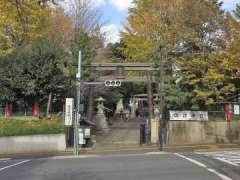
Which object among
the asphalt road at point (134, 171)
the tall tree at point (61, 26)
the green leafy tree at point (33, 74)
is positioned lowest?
the asphalt road at point (134, 171)

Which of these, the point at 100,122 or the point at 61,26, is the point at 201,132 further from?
the point at 61,26

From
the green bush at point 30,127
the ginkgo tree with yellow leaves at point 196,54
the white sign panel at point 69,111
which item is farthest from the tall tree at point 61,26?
the white sign panel at point 69,111

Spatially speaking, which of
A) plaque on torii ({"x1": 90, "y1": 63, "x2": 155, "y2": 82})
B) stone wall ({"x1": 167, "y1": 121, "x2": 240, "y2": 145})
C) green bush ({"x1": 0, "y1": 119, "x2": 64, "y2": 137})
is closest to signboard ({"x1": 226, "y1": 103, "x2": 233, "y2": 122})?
stone wall ({"x1": 167, "y1": 121, "x2": 240, "y2": 145})

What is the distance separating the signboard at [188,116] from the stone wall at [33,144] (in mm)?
8746

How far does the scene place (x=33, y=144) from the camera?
3325cm

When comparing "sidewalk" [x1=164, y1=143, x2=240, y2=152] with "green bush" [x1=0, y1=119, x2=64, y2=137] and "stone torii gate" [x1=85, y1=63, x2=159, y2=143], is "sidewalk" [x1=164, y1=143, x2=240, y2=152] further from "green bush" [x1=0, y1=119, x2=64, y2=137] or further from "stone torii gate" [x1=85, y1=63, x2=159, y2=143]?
"green bush" [x1=0, y1=119, x2=64, y2=137]

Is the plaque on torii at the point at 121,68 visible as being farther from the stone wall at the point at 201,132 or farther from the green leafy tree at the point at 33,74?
the stone wall at the point at 201,132

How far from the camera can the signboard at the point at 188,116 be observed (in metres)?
37.6

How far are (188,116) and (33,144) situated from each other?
457 inches

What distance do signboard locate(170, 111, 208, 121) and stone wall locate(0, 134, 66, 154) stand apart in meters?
8.75

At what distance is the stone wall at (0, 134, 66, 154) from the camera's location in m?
32.9

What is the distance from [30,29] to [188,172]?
27062mm

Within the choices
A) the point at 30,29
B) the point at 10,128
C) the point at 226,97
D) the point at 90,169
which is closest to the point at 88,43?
the point at 30,29

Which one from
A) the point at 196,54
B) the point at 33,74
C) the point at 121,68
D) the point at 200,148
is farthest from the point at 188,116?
the point at 33,74
